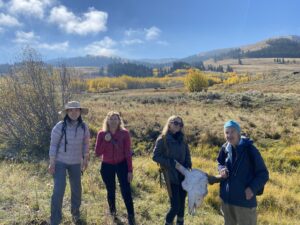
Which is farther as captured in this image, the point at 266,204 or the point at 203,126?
the point at 203,126

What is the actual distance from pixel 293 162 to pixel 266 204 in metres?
5.66

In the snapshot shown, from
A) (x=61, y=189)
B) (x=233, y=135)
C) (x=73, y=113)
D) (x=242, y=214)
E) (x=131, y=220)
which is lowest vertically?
(x=131, y=220)

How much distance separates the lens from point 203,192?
4.86 m

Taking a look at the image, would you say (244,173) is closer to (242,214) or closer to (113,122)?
(242,214)

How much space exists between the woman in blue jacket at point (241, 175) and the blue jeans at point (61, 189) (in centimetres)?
242

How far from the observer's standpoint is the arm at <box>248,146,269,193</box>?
4.25 meters

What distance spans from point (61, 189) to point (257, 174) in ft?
9.66

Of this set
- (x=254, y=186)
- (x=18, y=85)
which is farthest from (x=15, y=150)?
(x=254, y=186)

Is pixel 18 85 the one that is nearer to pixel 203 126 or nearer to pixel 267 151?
pixel 203 126

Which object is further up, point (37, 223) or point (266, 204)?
point (37, 223)

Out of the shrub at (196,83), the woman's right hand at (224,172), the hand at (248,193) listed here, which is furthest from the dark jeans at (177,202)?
the shrub at (196,83)

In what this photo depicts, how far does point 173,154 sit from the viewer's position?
528cm

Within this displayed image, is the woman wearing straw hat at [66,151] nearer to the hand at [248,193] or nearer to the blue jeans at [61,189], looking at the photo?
the blue jeans at [61,189]

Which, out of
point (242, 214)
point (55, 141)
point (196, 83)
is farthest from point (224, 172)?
point (196, 83)
